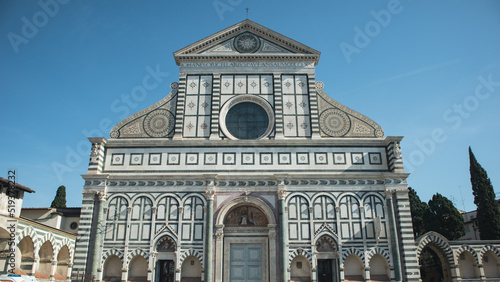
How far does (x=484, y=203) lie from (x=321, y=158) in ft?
53.4

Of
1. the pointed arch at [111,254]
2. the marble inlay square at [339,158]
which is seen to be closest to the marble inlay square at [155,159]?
the pointed arch at [111,254]

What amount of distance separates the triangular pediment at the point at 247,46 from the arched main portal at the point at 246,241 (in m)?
9.42

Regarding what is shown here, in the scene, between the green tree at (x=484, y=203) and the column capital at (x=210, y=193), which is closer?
the column capital at (x=210, y=193)

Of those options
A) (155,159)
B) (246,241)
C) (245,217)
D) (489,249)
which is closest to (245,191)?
(245,217)

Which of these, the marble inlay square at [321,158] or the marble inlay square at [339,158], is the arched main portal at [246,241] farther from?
the marble inlay square at [339,158]

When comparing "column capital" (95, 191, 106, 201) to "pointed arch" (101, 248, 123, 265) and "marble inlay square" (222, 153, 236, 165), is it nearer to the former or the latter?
"pointed arch" (101, 248, 123, 265)

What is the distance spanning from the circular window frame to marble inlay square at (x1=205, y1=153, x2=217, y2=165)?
5.00 feet

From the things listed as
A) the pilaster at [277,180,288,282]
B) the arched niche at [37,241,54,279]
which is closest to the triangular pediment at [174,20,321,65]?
the pilaster at [277,180,288,282]

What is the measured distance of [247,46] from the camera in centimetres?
2553

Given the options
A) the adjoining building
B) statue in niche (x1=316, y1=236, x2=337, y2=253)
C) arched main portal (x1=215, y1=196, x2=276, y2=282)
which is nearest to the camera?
the adjoining building

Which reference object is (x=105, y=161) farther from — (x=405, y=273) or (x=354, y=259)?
(x=405, y=273)

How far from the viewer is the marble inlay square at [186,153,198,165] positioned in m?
22.7

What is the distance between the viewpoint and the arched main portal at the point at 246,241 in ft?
69.3

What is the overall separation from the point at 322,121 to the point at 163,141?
962 cm
